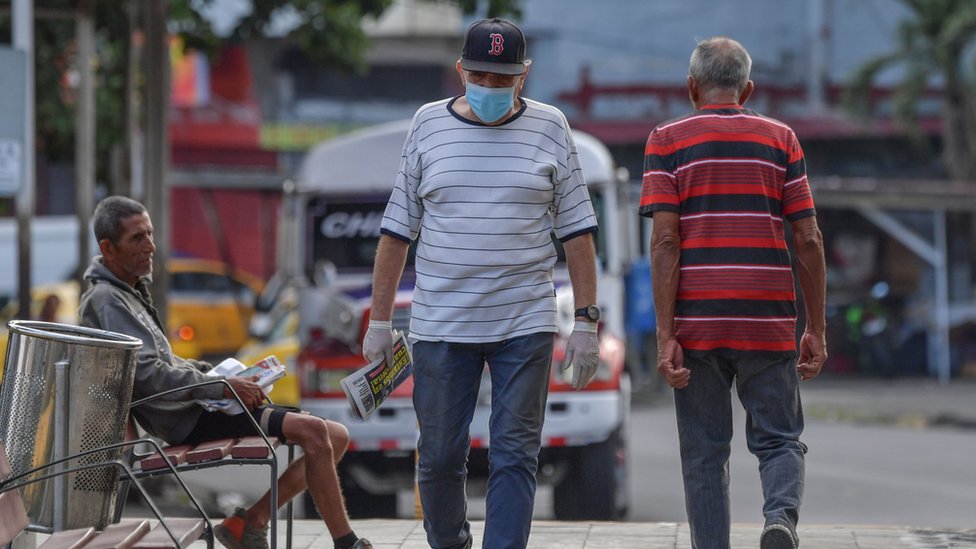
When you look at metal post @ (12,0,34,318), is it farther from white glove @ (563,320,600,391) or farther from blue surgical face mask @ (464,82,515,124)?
white glove @ (563,320,600,391)

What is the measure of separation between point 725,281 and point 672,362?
0.31 meters

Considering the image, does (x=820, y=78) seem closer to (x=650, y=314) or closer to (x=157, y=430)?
(x=650, y=314)

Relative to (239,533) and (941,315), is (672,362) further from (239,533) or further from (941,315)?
(941,315)

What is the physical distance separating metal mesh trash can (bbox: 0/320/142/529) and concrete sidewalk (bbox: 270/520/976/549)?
5.15 ft

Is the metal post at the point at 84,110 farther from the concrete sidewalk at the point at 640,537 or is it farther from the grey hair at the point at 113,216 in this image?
the grey hair at the point at 113,216

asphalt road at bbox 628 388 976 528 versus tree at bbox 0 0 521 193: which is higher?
tree at bbox 0 0 521 193

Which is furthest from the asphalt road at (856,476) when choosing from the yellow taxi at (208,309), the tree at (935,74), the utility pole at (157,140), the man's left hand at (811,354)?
the tree at (935,74)

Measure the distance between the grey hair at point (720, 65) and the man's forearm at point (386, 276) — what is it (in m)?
1.15

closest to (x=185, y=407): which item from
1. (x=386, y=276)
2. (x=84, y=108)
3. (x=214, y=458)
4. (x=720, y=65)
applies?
(x=214, y=458)

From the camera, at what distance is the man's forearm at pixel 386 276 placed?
4.93 meters

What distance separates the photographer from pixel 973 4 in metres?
24.3

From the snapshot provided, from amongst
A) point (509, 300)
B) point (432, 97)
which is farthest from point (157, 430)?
point (432, 97)

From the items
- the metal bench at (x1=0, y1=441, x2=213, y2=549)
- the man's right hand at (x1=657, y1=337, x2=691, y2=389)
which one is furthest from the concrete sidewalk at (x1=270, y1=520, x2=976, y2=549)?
the metal bench at (x1=0, y1=441, x2=213, y2=549)

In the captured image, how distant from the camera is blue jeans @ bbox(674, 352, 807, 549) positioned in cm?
480
